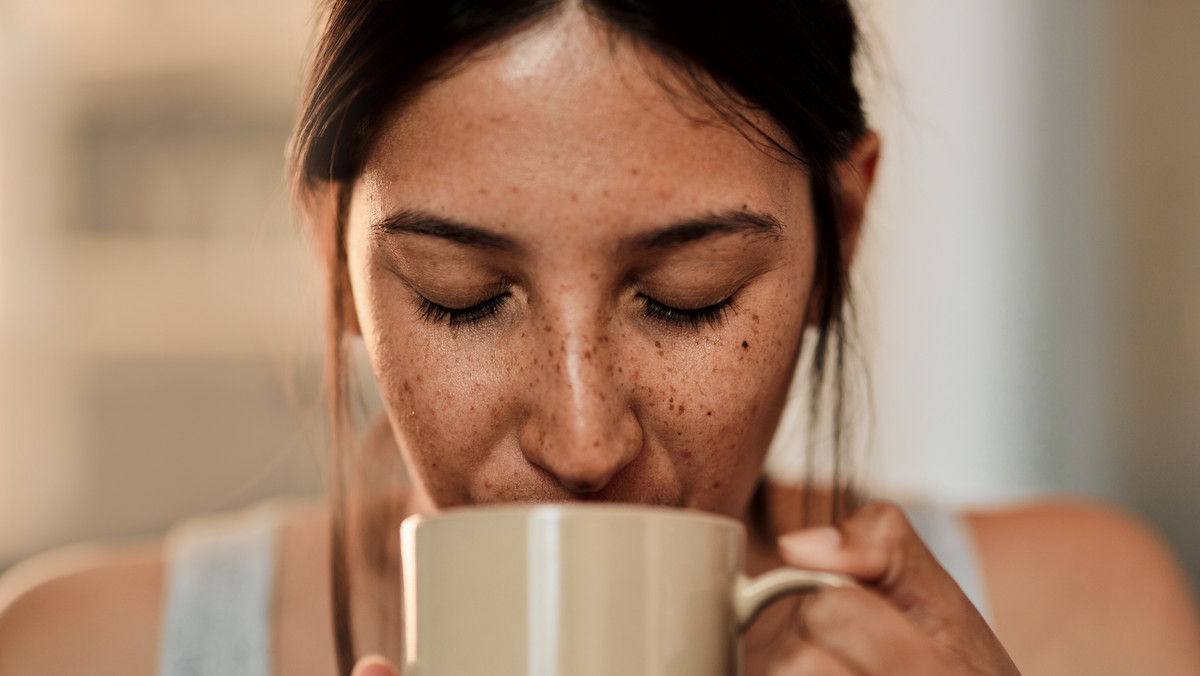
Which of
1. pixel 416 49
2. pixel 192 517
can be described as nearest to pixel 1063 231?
pixel 416 49

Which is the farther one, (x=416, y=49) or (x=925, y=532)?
(x=925, y=532)

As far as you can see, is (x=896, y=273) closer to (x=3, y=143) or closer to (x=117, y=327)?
(x=117, y=327)

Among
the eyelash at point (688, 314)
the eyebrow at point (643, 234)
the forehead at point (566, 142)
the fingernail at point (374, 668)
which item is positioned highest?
the forehead at point (566, 142)

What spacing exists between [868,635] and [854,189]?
1.22 ft

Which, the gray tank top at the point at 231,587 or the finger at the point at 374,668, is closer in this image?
the finger at the point at 374,668

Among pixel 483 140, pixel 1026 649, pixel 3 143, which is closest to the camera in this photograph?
pixel 483 140

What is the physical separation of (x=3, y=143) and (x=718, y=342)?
197cm

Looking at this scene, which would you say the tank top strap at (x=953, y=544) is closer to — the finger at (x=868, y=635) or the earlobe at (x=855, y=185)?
the earlobe at (x=855, y=185)

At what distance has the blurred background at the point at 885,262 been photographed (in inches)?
67.3

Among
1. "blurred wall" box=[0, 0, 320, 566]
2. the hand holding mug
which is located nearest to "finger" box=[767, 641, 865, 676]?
the hand holding mug

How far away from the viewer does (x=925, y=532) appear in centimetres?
109

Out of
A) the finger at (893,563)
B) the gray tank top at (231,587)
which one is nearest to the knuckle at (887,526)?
the finger at (893,563)

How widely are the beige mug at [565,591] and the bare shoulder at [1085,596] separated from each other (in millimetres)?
674

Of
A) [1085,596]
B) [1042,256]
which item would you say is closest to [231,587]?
[1085,596]
